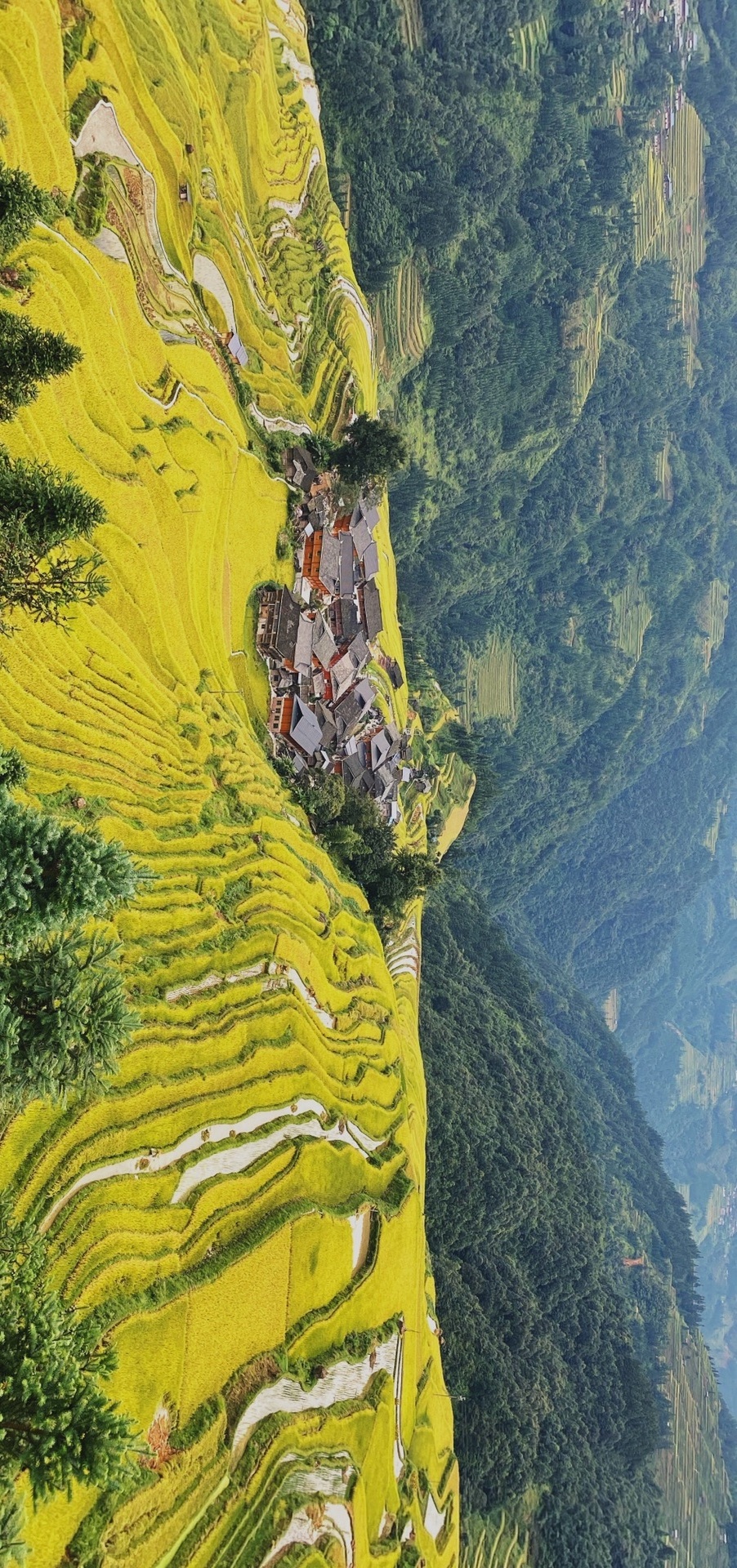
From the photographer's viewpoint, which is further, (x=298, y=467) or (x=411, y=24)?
(x=411, y=24)

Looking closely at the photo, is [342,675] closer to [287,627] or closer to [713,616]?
[287,627]

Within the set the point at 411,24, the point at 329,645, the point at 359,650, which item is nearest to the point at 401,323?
the point at 411,24

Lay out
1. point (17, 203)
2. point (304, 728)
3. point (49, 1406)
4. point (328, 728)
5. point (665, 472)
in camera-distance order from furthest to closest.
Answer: point (665, 472), point (328, 728), point (304, 728), point (17, 203), point (49, 1406)

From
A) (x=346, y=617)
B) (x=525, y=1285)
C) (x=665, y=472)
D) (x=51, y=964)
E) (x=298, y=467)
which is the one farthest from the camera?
(x=665, y=472)

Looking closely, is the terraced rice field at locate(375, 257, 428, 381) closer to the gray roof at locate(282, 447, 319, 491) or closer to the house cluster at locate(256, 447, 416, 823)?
the house cluster at locate(256, 447, 416, 823)

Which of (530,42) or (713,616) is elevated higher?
(530,42)

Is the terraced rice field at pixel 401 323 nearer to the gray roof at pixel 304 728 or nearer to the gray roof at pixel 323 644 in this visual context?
the gray roof at pixel 323 644

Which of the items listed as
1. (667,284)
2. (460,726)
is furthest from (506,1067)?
(667,284)
